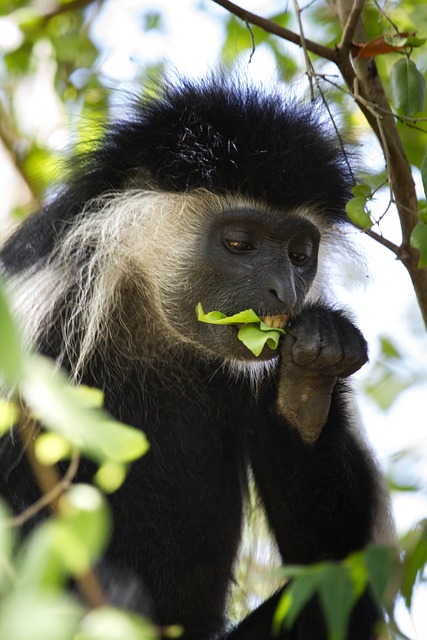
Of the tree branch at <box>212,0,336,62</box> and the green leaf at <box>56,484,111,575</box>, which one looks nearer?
the green leaf at <box>56,484,111,575</box>

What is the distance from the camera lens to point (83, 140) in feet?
13.7

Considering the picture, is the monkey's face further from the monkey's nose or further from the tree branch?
the tree branch

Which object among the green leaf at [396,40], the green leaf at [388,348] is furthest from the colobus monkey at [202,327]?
the green leaf at [388,348]

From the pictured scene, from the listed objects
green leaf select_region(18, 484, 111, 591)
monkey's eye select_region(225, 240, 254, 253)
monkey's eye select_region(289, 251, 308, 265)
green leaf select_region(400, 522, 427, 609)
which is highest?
green leaf select_region(18, 484, 111, 591)

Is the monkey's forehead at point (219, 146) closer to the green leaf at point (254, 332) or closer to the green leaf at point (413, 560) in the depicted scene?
the green leaf at point (254, 332)

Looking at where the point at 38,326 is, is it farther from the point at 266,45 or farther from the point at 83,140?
the point at 266,45

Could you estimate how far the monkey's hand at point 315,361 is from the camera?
353 cm

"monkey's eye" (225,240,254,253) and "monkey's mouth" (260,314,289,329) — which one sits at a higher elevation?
"monkey's eye" (225,240,254,253)

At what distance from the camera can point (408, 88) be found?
11.0 ft

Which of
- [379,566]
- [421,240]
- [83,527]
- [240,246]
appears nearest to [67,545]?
[83,527]

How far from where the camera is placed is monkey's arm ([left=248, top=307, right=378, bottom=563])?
11.7 ft

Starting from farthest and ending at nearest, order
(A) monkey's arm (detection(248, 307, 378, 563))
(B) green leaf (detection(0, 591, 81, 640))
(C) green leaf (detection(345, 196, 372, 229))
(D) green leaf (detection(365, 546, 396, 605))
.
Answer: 1. (A) monkey's arm (detection(248, 307, 378, 563))
2. (C) green leaf (detection(345, 196, 372, 229))
3. (D) green leaf (detection(365, 546, 396, 605))
4. (B) green leaf (detection(0, 591, 81, 640))

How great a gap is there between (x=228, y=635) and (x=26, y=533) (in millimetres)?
1105

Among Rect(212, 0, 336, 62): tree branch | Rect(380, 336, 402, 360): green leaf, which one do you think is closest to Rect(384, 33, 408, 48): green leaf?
Rect(212, 0, 336, 62): tree branch
